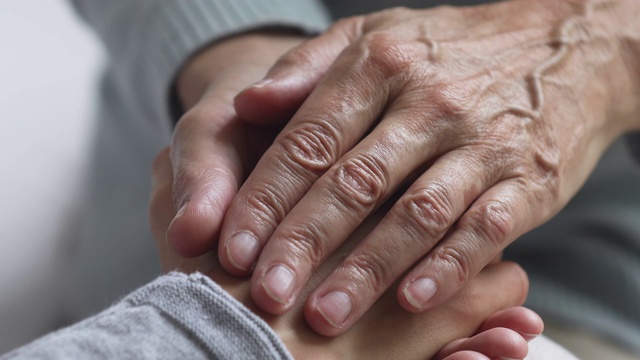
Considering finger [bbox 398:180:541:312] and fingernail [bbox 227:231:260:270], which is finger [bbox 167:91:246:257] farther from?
finger [bbox 398:180:541:312]

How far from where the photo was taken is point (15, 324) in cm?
88

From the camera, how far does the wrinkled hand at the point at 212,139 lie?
56cm

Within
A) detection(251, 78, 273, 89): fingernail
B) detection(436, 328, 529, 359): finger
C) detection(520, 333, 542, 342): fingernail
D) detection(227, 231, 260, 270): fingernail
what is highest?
detection(251, 78, 273, 89): fingernail

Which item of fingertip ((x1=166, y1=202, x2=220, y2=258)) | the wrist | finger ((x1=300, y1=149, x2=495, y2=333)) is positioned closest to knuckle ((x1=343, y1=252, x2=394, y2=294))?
finger ((x1=300, y1=149, x2=495, y2=333))

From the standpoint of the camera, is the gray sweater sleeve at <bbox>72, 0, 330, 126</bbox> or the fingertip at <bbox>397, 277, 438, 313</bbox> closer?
the fingertip at <bbox>397, 277, 438, 313</bbox>

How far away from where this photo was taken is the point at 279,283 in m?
0.52

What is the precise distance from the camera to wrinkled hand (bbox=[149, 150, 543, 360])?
538mm

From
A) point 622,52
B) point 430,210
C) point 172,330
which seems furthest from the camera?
point 622,52

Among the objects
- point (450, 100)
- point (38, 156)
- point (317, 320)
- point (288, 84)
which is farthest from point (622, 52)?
Result: point (38, 156)

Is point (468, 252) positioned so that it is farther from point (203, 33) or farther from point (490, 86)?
point (203, 33)

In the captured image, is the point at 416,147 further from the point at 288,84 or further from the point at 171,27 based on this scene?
the point at 171,27

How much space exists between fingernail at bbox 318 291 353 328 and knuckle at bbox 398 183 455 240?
0.27 feet

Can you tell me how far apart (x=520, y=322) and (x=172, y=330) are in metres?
0.27

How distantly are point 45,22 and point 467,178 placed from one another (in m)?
0.67
